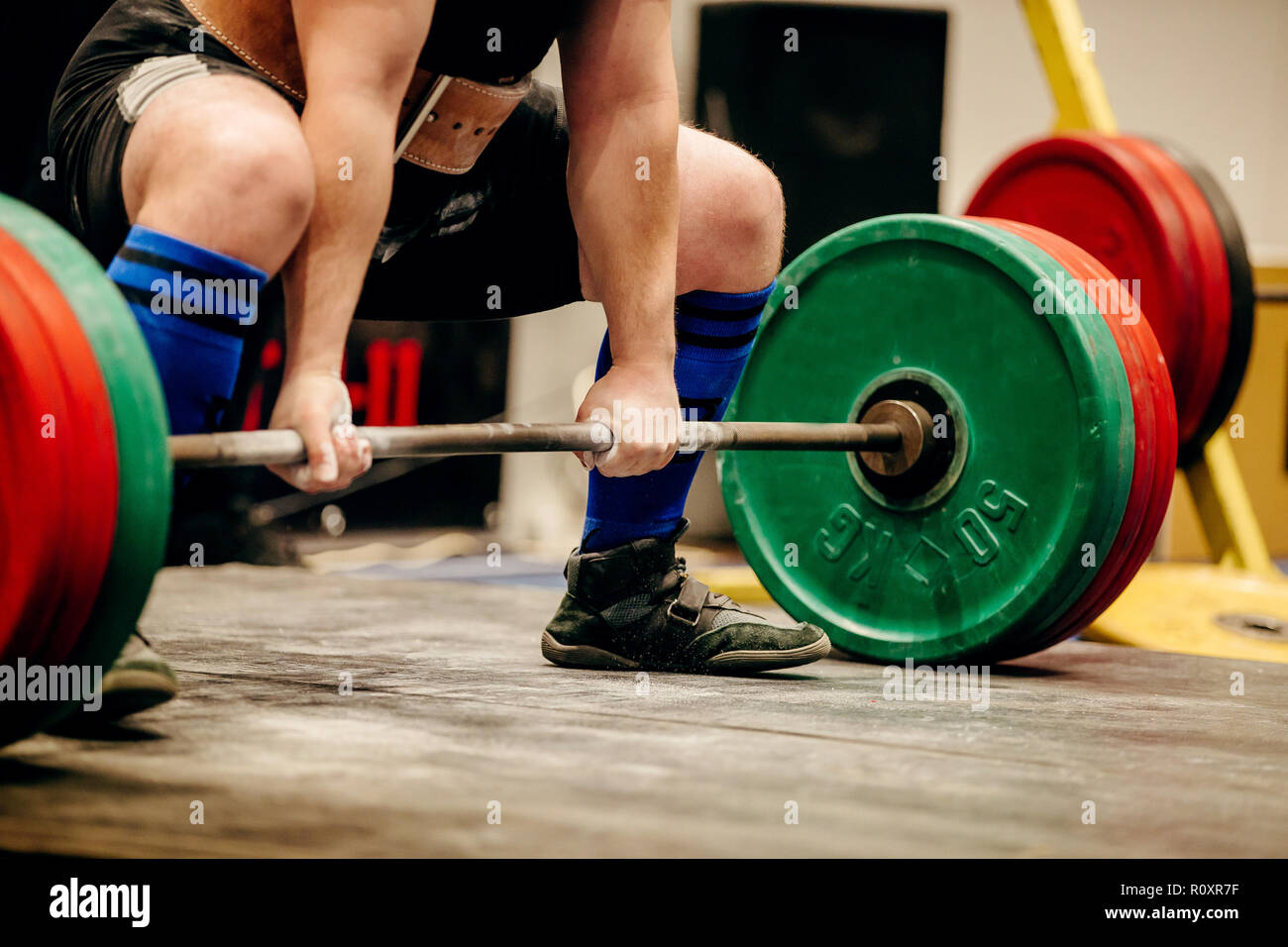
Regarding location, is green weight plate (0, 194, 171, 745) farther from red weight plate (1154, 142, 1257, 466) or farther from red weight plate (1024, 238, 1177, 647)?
red weight plate (1154, 142, 1257, 466)

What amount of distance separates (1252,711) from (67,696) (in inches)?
48.1

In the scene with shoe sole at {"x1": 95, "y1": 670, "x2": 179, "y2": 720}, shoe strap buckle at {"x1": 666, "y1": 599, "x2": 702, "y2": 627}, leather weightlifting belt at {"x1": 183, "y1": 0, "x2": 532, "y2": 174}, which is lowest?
shoe sole at {"x1": 95, "y1": 670, "x2": 179, "y2": 720}

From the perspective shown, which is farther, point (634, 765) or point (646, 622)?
point (646, 622)

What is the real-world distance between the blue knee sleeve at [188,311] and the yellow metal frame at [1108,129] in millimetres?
1956

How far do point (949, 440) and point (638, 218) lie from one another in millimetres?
545

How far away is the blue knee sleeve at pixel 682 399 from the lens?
1.74m

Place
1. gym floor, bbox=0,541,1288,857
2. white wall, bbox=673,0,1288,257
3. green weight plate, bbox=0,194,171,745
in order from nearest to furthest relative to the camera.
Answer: gym floor, bbox=0,541,1288,857, green weight plate, bbox=0,194,171,745, white wall, bbox=673,0,1288,257

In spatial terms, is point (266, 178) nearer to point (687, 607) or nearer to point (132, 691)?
point (132, 691)

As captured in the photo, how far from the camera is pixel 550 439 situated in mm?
1453

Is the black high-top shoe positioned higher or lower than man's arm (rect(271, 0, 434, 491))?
lower

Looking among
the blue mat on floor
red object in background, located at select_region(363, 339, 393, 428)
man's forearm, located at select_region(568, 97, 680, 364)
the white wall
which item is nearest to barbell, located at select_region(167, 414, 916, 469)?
man's forearm, located at select_region(568, 97, 680, 364)

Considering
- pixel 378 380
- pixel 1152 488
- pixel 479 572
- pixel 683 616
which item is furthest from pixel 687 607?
pixel 378 380

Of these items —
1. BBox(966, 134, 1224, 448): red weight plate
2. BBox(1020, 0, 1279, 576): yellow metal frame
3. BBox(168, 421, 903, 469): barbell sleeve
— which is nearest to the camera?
BBox(168, 421, 903, 469): barbell sleeve

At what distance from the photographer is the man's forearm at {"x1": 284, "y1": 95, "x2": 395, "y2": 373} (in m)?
1.29
